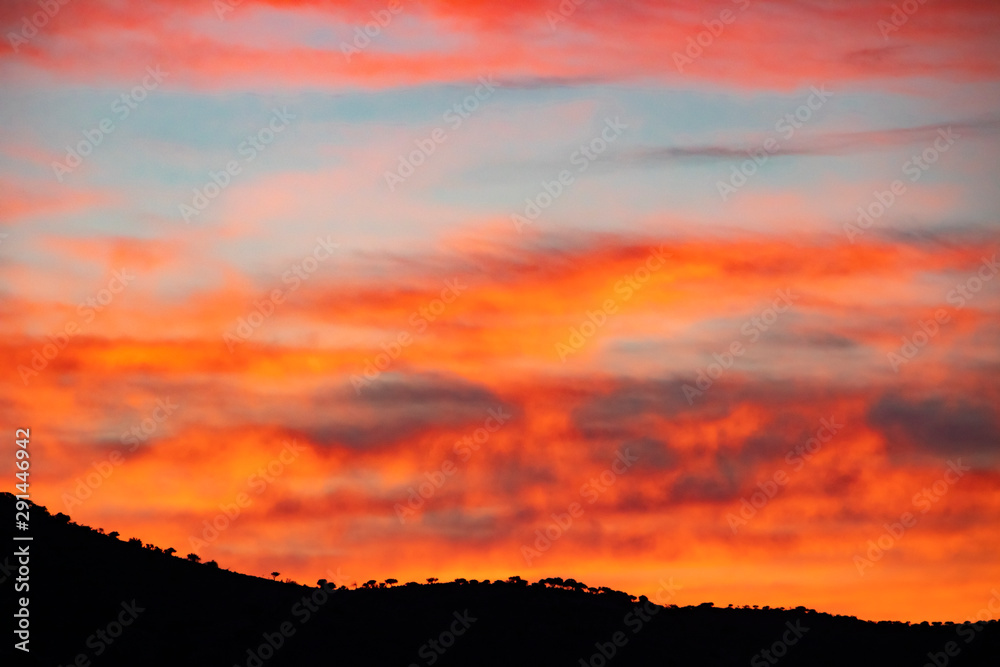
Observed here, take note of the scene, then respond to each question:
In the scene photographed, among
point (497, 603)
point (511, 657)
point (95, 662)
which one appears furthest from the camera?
point (497, 603)

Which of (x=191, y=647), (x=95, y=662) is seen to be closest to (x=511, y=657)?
(x=191, y=647)

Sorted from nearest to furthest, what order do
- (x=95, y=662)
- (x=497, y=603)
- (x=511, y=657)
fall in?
(x=95, y=662) < (x=511, y=657) < (x=497, y=603)

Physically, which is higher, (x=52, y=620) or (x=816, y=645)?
(x=816, y=645)

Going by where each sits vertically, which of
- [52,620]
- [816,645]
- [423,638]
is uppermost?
[816,645]

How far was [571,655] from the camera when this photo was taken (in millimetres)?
65562

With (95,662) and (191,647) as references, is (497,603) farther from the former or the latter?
(95,662)

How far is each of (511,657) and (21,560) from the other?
23664 millimetres

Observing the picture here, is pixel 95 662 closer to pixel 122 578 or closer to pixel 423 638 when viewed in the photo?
Result: pixel 122 578

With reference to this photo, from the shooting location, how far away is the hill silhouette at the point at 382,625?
63281 millimetres

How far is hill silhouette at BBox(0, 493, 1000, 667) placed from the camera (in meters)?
63.3

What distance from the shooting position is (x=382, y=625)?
219ft

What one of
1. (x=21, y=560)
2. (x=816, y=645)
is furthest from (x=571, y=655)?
(x=21, y=560)

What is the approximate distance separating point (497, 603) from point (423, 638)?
16.9 ft

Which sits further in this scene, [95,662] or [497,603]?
[497,603]
